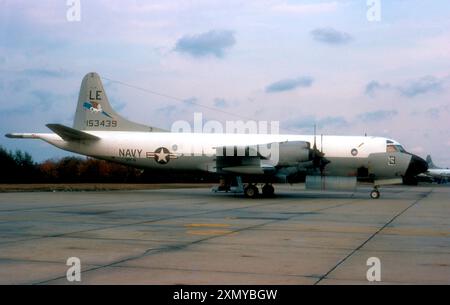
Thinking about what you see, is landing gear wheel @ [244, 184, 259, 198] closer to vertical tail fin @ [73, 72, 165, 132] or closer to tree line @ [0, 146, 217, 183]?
vertical tail fin @ [73, 72, 165, 132]

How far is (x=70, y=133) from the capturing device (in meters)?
31.8

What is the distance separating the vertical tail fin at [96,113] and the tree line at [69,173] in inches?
1169

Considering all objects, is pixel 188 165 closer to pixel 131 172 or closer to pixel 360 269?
pixel 360 269

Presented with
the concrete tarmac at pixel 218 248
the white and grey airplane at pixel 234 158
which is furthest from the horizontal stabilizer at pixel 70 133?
the concrete tarmac at pixel 218 248

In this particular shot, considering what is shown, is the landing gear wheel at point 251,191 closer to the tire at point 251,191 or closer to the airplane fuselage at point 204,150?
the tire at point 251,191

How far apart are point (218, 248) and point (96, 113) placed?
25017mm

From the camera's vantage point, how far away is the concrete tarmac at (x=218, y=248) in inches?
311

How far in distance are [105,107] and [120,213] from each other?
16.6 meters

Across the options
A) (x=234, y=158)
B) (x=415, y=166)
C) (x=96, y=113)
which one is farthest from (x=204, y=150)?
(x=415, y=166)
